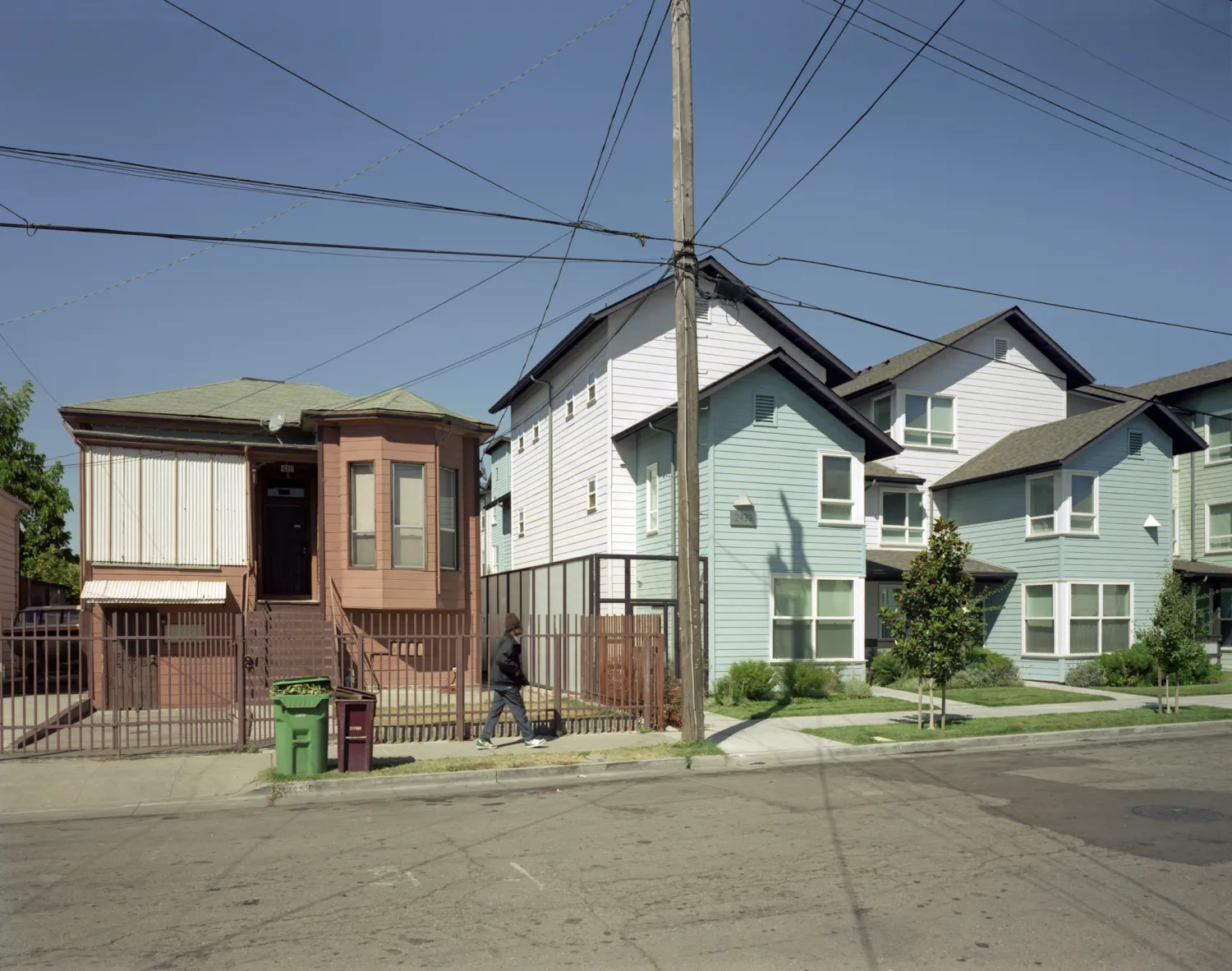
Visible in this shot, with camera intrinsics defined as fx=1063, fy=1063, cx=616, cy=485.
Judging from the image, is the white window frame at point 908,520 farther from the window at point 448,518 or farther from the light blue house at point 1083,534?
the window at point 448,518

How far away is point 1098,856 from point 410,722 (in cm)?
1004

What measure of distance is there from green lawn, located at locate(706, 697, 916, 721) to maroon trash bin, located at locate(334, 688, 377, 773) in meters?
8.04

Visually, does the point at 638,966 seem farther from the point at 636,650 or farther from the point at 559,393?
the point at 559,393

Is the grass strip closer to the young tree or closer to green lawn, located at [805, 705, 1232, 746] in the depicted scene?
green lawn, located at [805, 705, 1232, 746]

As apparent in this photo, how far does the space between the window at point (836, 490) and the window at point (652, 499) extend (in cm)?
388

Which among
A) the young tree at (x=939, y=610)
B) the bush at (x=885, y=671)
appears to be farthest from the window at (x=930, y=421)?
the young tree at (x=939, y=610)

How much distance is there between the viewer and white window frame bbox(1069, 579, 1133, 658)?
90.0ft

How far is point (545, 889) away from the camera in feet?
25.0

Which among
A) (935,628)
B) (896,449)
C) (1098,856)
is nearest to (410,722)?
(935,628)

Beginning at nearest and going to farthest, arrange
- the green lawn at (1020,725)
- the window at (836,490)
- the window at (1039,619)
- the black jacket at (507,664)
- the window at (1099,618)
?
the black jacket at (507,664), the green lawn at (1020,725), the window at (836,490), the window at (1099,618), the window at (1039,619)

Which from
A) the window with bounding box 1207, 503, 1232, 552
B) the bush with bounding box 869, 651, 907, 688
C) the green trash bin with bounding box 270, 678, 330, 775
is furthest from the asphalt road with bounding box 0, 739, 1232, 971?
the window with bounding box 1207, 503, 1232, 552

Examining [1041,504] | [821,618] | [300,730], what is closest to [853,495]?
[821,618]

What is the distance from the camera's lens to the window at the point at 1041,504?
28.2m

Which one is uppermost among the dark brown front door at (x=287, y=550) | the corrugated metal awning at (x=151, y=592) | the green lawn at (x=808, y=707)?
the dark brown front door at (x=287, y=550)
